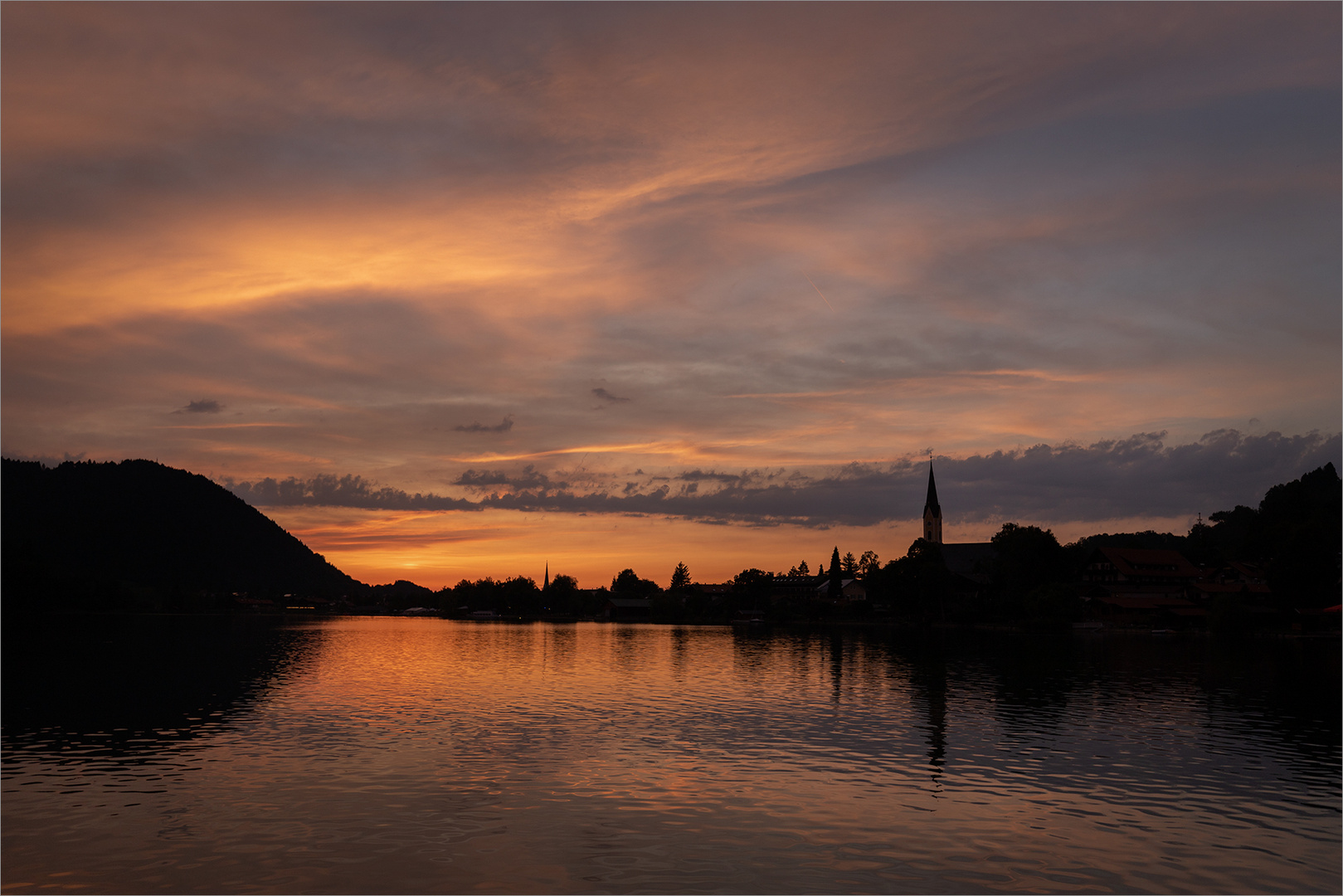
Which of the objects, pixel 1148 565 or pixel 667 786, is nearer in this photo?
pixel 667 786

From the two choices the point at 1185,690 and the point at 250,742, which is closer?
the point at 250,742

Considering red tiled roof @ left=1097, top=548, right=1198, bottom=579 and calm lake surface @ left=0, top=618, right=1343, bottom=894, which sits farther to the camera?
red tiled roof @ left=1097, top=548, right=1198, bottom=579

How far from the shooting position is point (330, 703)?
55.0 metres

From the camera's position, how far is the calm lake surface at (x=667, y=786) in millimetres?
23031

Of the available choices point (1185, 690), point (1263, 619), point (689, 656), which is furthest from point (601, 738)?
point (1263, 619)

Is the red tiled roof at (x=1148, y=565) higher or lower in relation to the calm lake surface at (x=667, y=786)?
higher

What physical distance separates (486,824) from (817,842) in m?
9.90

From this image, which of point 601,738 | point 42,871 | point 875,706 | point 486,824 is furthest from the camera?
point 875,706

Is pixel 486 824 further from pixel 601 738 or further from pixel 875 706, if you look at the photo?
pixel 875 706

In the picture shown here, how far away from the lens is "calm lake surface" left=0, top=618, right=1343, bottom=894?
75.6 ft

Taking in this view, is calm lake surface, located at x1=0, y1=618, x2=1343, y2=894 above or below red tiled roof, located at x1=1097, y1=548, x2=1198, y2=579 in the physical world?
below

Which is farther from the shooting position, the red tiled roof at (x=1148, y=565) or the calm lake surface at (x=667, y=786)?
the red tiled roof at (x=1148, y=565)

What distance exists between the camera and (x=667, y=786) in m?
32.1

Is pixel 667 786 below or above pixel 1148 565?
below
